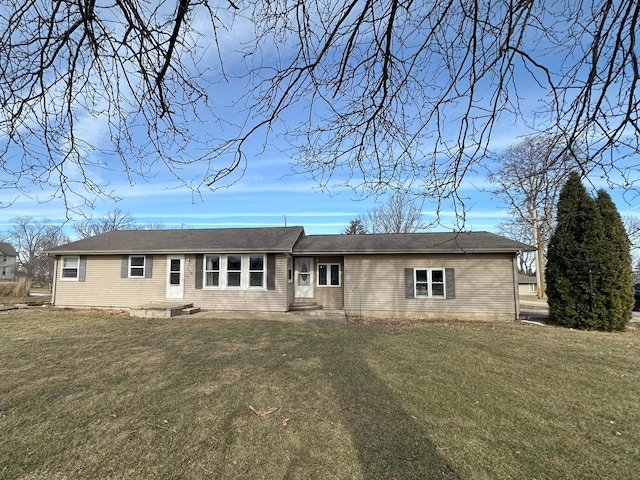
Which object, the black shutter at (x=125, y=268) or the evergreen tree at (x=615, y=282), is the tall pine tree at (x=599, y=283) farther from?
the black shutter at (x=125, y=268)

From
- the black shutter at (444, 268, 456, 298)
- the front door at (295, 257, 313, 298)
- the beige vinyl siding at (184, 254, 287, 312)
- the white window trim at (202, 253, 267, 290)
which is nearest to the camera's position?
the black shutter at (444, 268, 456, 298)

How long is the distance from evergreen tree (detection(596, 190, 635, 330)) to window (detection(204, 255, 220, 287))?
14.3m

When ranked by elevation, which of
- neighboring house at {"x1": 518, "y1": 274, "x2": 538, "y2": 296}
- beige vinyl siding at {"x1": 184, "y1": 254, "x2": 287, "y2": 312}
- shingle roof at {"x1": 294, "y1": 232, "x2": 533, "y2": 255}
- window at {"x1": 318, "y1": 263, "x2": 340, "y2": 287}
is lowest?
neighboring house at {"x1": 518, "y1": 274, "x2": 538, "y2": 296}

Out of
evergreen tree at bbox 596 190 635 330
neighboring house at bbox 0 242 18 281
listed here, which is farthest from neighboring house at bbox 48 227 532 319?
neighboring house at bbox 0 242 18 281

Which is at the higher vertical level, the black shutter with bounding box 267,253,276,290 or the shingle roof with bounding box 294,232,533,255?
the shingle roof with bounding box 294,232,533,255

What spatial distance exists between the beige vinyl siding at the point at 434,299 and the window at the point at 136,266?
9070 mm

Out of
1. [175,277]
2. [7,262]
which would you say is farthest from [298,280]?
[7,262]

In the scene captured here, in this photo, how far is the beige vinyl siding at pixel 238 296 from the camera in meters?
13.8

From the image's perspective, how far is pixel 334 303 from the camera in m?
15.1

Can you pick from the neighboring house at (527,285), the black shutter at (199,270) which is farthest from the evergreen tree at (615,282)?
the neighboring house at (527,285)

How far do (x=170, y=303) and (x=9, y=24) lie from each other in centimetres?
1324

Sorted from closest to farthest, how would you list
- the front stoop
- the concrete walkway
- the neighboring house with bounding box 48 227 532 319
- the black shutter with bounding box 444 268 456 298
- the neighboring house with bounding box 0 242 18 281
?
the concrete walkway < the neighboring house with bounding box 48 227 532 319 < the black shutter with bounding box 444 268 456 298 < the front stoop < the neighboring house with bounding box 0 242 18 281

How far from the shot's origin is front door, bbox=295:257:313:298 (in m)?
15.4

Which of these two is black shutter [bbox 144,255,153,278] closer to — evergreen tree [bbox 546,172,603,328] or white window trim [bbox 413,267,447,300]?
white window trim [bbox 413,267,447,300]
